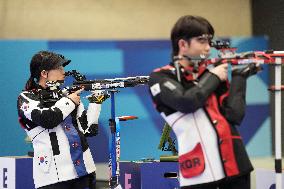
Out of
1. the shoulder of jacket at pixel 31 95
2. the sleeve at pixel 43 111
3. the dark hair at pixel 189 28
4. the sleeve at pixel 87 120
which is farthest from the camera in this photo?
the sleeve at pixel 87 120

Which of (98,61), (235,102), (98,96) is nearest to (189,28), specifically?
(235,102)

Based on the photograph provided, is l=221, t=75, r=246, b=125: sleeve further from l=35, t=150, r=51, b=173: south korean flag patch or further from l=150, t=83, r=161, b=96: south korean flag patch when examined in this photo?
l=35, t=150, r=51, b=173: south korean flag patch

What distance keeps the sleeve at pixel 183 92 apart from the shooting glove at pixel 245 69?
0.34 feet

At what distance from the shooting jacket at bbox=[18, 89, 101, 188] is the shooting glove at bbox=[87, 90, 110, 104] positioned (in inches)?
12.7

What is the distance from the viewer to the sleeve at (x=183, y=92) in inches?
79.7

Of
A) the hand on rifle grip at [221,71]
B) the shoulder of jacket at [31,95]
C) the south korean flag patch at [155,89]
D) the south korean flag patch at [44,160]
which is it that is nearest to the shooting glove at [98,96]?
the shoulder of jacket at [31,95]

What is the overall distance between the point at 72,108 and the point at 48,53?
38 centimetres

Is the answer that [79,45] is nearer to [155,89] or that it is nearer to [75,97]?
[75,97]

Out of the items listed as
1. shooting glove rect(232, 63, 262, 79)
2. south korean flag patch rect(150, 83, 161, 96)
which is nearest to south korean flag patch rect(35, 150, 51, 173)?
south korean flag patch rect(150, 83, 161, 96)

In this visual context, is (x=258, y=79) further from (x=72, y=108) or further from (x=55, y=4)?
(x=72, y=108)

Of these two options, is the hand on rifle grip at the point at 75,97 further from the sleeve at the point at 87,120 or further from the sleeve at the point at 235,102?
the sleeve at the point at 235,102

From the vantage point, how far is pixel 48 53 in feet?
10.5

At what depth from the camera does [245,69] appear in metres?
2.14

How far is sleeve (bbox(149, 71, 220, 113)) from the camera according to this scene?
203 cm
